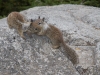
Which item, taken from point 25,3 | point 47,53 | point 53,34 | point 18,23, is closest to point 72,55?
point 47,53

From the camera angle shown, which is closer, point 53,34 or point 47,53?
point 47,53

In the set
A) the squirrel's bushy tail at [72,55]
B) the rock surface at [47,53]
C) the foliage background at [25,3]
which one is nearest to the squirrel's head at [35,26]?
the rock surface at [47,53]

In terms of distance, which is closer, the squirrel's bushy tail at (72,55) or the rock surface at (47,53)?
the rock surface at (47,53)

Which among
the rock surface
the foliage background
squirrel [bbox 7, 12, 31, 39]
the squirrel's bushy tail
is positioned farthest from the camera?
the foliage background

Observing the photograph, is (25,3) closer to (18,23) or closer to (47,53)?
(18,23)

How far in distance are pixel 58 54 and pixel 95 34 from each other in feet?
4.09

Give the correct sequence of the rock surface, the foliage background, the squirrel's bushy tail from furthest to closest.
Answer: the foliage background < the squirrel's bushy tail < the rock surface

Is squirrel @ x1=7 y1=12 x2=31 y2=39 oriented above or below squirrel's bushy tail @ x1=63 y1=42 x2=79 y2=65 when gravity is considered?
above

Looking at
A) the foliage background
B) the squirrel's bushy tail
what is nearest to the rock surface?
the squirrel's bushy tail

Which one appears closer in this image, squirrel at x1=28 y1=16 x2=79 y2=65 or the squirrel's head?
squirrel at x1=28 y1=16 x2=79 y2=65

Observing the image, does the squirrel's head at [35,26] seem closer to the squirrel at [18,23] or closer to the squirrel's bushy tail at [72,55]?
the squirrel at [18,23]

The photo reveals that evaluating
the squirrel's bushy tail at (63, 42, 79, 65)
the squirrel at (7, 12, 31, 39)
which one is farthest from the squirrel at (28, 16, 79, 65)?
the squirrel at (7, 12, 31, 39)

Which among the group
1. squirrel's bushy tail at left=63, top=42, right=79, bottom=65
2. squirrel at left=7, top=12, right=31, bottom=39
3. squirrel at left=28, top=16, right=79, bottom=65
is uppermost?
squirrel at left=7, top=12, right=31, bottom=39

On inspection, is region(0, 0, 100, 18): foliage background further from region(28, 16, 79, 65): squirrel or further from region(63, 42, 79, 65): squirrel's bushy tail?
region(63, 42, 79, 65): squirrel's bushy tail
